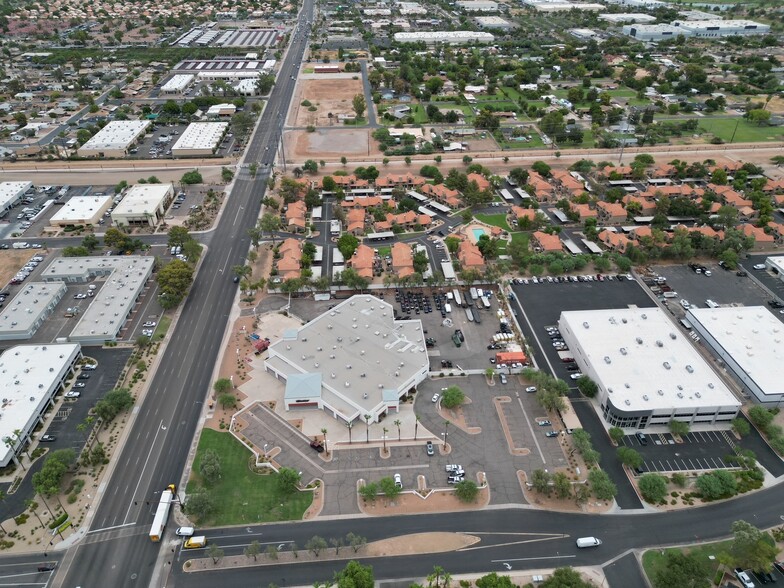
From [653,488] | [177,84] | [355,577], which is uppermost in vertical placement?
[177,84]

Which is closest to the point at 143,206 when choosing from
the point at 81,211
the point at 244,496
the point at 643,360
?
the point at 81,211

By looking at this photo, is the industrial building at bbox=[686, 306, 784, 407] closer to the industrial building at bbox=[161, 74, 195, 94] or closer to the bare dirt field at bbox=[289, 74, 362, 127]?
the bare dirt field at bbox=[289, 74, 362, 127]

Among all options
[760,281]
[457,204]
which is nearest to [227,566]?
[457,204]

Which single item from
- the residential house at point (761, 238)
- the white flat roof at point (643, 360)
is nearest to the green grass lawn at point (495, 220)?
the white flat roof at point (643, 360)

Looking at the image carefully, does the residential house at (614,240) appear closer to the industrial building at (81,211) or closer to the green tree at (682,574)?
the green tree at (682,574)

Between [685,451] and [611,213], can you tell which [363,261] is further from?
[685,451]

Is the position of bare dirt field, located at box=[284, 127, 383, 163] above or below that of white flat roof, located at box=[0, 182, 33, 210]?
below

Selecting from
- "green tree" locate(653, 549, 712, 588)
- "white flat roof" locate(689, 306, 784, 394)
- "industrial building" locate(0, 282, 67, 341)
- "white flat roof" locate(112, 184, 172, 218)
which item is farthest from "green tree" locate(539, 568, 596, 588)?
"white flat roof" locate(112, 184, 172, 218)
